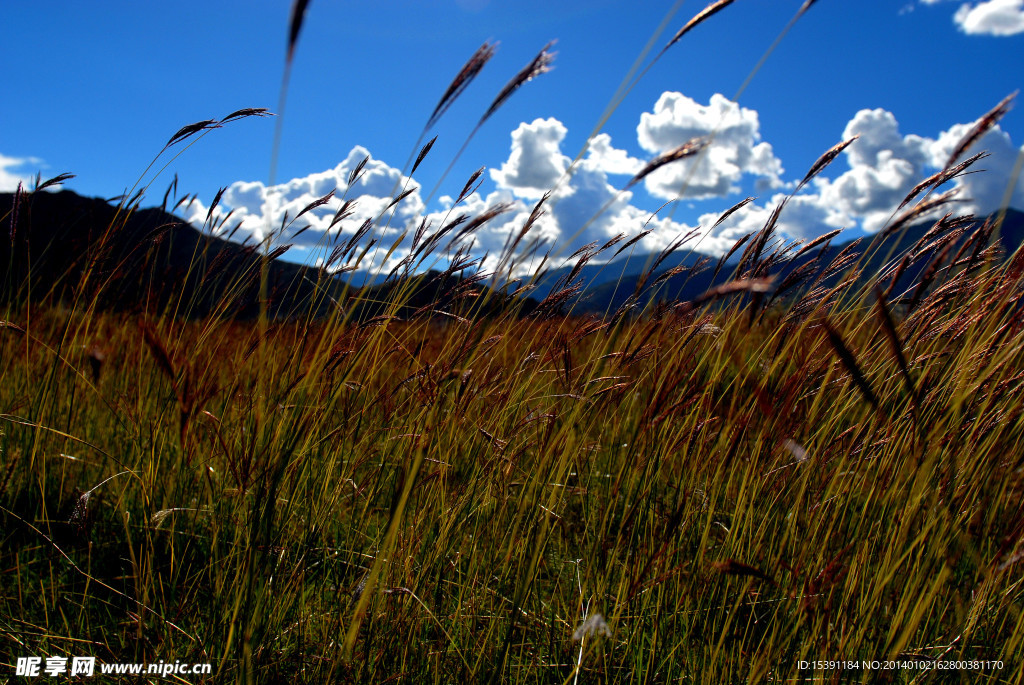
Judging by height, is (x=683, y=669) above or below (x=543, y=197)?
below

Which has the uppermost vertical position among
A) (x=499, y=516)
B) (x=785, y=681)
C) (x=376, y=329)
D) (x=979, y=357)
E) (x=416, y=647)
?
(x=979, y=357)

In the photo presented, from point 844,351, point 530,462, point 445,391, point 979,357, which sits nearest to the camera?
point 844,351

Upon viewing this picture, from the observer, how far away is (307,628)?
1092 mm

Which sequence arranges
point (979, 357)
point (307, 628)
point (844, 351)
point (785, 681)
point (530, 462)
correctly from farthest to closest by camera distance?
point (530, 462) < point (979, 357) < point (307, 628) < point (785, 681) < point (844, 351)

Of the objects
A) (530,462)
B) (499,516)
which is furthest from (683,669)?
(530,462)

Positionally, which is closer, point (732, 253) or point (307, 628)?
point (307, 628)

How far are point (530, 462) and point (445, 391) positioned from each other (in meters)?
0.43

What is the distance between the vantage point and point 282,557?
1.17 m

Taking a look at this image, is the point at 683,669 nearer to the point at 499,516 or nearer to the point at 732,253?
the point at 499,516

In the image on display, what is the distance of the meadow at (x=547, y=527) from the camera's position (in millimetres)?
1035

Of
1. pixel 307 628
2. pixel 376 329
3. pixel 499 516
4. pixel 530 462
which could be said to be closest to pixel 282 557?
pixel 307 628

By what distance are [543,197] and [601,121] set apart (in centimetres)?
44

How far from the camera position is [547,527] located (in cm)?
119

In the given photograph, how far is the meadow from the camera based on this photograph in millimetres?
1035
